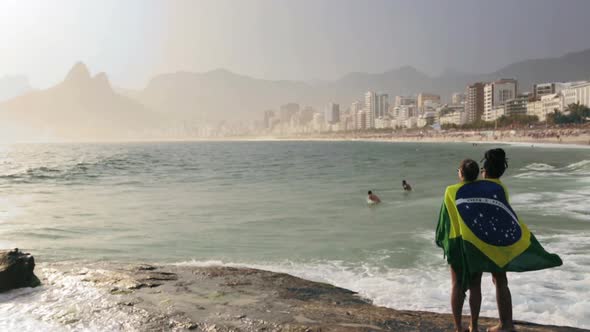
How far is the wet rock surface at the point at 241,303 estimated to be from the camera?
212 inches

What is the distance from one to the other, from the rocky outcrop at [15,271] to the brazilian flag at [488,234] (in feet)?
19.8

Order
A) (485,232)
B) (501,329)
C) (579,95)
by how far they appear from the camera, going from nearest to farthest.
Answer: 1. (485,232)
2. (501,329)
3. (579,95)

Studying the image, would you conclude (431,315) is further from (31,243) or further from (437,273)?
(31,243)

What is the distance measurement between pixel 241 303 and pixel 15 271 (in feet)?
11.1

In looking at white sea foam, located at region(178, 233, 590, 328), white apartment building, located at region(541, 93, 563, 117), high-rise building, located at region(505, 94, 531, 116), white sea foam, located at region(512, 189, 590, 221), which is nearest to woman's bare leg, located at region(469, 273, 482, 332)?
white sea foam, located at region(178, 233, 590, 328)

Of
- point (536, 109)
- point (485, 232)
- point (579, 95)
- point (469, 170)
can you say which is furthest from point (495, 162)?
point (536, 109)

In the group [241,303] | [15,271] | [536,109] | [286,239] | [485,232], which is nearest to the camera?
[485,232]

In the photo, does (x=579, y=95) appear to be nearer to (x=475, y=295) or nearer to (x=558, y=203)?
(x=558, y=203)

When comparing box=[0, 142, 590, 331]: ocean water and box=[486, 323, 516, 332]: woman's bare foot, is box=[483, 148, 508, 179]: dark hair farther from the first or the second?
box=[0, 142, 590, 331]: ocean water

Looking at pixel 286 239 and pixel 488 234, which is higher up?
pixel 488 234

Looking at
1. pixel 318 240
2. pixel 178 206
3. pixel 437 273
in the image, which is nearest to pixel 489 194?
pixel 437 273

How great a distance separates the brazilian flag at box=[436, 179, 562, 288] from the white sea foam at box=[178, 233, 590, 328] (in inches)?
89.9

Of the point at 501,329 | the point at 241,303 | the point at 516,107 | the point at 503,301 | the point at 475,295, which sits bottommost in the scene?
the point at 241,303

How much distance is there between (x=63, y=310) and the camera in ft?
19.7
